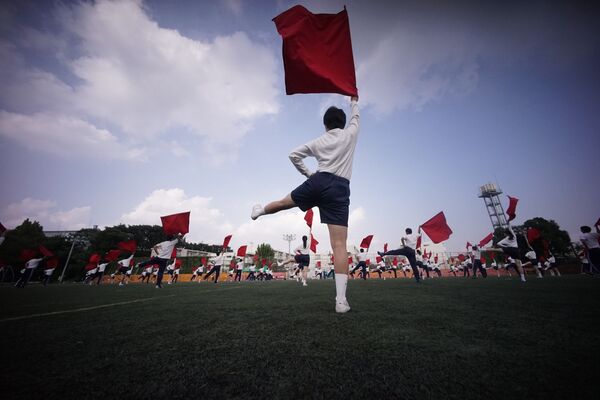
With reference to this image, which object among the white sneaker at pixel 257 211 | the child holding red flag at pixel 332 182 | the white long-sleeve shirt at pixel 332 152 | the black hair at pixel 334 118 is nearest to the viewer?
the child holding red flag at pixel 332 182

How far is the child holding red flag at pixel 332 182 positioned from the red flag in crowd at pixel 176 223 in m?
7.88

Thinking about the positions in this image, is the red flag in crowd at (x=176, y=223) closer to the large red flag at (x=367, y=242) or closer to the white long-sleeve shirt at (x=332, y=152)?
the white long-sleeve shirt at (x=332, y=152)

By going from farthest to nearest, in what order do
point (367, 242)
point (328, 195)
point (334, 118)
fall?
point (367, 242) → point (334, 118) → point (328, 195)

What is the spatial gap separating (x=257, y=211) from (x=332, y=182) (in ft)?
3.92

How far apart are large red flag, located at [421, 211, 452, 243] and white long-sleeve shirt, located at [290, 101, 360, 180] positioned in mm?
8258

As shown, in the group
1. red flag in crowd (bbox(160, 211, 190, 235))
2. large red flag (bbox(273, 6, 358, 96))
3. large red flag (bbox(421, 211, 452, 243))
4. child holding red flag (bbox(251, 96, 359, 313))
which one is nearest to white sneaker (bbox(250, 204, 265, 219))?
child holding red flag (bbox(251, 96, 359, 313))

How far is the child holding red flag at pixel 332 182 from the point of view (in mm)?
2865

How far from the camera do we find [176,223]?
33.1 ft

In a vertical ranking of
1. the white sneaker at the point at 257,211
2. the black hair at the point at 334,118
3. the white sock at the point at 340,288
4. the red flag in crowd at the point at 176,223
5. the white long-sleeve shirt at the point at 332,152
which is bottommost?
the white sock at the point at 340,288

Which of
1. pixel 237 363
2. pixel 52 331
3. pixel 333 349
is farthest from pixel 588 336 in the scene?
pixel 52 331

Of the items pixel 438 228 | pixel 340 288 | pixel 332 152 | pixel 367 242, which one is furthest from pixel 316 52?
pixel 367 242

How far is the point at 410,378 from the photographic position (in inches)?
41.5

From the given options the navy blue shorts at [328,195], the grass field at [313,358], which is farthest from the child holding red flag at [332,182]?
the grass field at [313,358]

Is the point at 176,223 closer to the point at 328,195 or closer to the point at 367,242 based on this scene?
the point at 328,195
